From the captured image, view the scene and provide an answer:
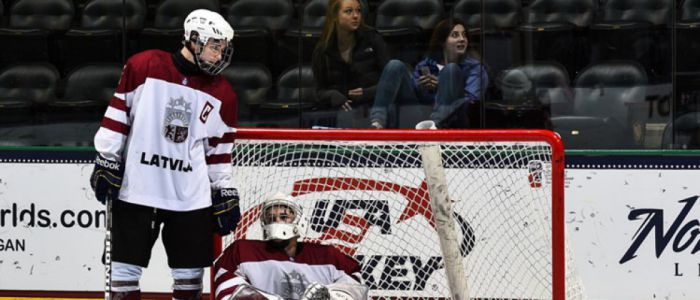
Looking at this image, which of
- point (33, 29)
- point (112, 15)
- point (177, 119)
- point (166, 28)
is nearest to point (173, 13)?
point (166, 28)

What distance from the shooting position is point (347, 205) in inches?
257

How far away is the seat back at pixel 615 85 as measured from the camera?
720 cm

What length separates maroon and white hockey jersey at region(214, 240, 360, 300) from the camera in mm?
5953

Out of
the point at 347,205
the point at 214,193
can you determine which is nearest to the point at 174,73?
the point at 214,193

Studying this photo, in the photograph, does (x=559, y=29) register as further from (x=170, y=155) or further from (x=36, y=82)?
(x=36, y=82)

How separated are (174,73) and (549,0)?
199 centimetres

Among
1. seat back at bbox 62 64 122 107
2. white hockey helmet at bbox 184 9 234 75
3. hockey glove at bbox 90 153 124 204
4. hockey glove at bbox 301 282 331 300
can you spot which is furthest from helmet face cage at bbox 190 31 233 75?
seat back at bbox 62 64 122 107

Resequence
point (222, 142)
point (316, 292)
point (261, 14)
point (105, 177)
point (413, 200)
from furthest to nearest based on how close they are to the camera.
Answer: point (261, 14)
point (413, 200)
point (222, 142)
point (105, 177)
point (316, 292)

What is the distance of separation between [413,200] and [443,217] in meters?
0.76

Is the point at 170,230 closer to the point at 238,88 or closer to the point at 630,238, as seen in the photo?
the point at 238,88

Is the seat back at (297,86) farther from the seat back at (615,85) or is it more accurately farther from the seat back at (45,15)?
the seat back at (615,85)

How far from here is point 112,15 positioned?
749 centimetres

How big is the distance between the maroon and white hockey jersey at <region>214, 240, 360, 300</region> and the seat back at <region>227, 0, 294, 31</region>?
1.59m

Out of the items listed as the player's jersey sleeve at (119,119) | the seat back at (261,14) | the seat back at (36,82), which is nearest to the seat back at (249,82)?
the seat back at (261,14)
